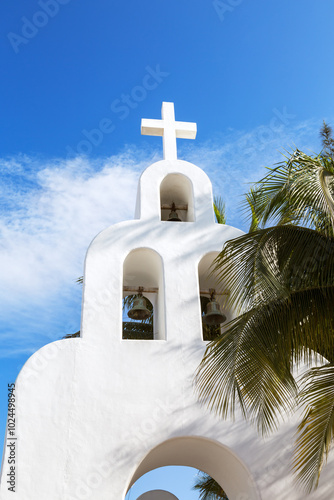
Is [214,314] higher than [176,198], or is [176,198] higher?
[176,198]

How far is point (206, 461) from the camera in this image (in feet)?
24.3

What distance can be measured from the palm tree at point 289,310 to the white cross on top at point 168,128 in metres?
4.09

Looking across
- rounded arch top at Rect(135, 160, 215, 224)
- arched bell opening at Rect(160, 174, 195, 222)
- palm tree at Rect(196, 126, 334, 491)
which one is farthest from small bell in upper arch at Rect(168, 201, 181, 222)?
palm tree at Rect(196, 126, 334, 491)

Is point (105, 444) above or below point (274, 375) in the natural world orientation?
below

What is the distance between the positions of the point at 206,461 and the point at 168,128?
6.22 metres

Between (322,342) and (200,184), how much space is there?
4.39 metres

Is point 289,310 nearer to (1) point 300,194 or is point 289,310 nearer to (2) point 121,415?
(1) point 300,194

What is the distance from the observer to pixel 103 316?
731 cm

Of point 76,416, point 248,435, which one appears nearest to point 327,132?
point 248,435

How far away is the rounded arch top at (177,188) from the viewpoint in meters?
8.56

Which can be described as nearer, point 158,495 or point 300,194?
point 300,194

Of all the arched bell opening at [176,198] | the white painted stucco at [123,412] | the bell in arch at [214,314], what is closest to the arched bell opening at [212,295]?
the bell in arch at [214,314]

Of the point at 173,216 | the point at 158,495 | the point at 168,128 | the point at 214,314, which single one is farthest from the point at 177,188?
the point at 158,495

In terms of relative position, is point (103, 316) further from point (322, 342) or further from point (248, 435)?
point (322, 342)
